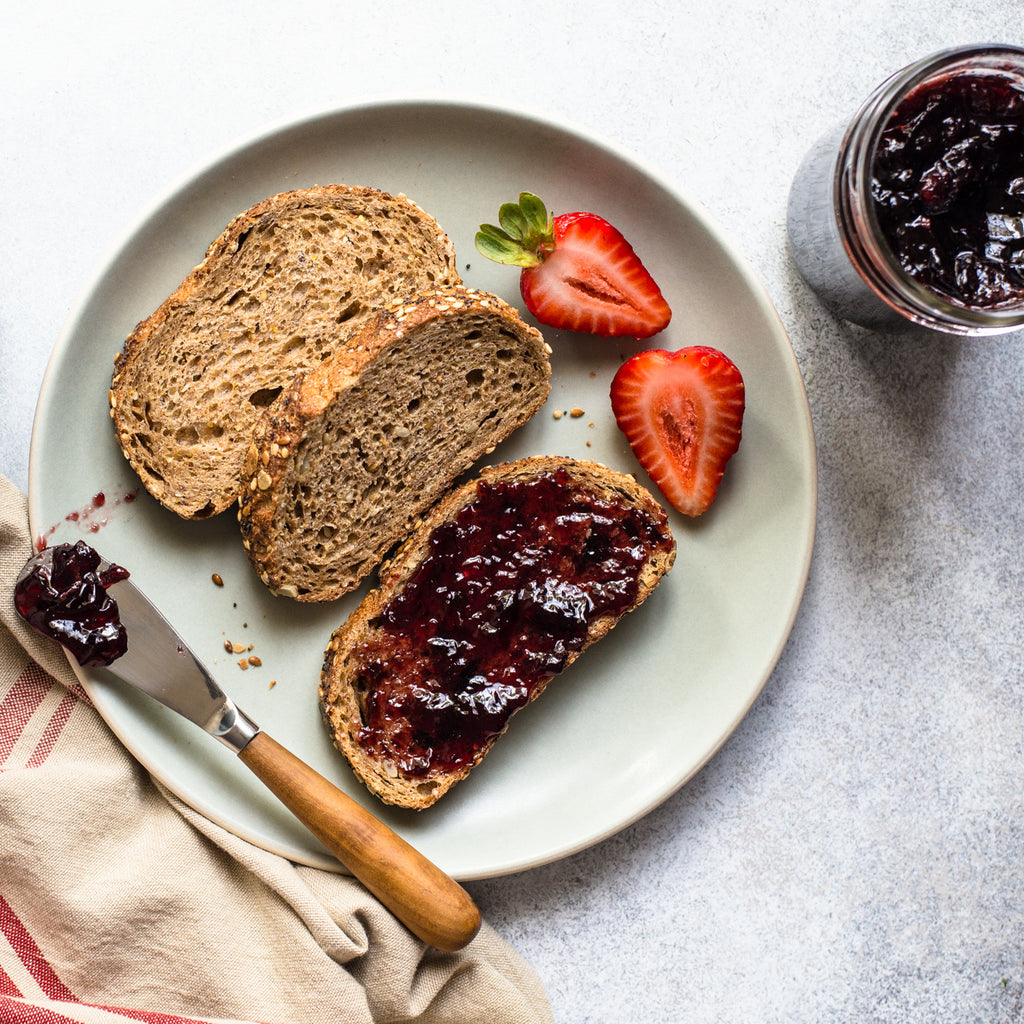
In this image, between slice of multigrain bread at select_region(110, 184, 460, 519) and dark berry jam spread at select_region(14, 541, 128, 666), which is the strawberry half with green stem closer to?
slice of multigrain bread at select_region(110, 184, 460, 519)

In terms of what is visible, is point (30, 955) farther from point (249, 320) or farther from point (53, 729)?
point (249, 320)

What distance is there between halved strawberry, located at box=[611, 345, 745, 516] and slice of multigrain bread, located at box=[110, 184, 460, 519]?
0.59 m

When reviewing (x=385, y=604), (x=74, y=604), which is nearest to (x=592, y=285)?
(x=385, y=604)

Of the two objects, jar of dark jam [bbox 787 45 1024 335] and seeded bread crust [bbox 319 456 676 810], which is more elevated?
jar of dark jam [bbox 787 45 1024 335]

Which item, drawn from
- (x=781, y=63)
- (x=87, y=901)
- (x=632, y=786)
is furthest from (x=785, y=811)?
(x=781, y=63)

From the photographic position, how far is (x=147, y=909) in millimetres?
2139

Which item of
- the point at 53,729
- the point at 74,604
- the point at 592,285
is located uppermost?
the point at 74,604

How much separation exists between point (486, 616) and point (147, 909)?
1145 mm

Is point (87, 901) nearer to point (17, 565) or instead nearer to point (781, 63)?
point (17, 565)

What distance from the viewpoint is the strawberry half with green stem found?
7.30 ft

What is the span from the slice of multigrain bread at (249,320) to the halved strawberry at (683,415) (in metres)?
0.59

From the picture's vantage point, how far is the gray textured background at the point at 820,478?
238 cm

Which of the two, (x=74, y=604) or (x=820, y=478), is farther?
(x=820, y=478)

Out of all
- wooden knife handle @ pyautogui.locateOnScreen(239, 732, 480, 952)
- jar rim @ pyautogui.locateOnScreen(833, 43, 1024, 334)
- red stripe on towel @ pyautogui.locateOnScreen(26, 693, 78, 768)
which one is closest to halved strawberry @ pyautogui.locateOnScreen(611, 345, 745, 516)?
jar rim @ pyautogui.locateOnScreen(833, 43, 1024, 334)
